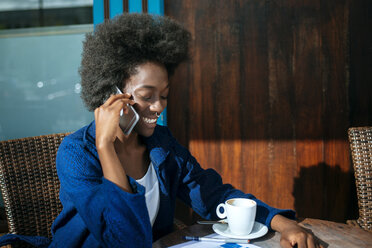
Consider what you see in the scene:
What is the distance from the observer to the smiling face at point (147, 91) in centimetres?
122

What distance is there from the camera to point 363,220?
1658 mm

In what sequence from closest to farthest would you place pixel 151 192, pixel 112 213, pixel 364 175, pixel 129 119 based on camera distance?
pixel 112 213 < pixel 129 119 < pixel 151 192 < pixel 364 175

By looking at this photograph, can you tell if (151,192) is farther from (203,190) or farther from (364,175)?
(364,175)

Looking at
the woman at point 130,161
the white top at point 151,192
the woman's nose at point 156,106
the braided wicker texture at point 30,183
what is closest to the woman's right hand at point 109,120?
the woman at point 130,161

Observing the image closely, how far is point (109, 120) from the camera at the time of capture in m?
1.06

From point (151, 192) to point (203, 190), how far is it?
222mm

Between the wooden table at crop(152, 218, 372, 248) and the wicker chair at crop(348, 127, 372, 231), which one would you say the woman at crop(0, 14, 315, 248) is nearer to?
the wooden table at crop(152, 218, 372, 248)

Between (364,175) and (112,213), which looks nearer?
(112,213)

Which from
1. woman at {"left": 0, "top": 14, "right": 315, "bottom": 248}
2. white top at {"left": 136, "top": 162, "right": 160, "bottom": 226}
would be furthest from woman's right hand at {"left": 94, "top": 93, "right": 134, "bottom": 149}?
white top at {"left": 136, "top": 162, "right": 160, "bottom": 226}

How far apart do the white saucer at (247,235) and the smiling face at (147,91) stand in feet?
1.50

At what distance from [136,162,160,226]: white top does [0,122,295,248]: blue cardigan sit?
0.07ft

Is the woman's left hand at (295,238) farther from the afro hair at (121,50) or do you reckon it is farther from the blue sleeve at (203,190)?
the afro hair at (121,50)

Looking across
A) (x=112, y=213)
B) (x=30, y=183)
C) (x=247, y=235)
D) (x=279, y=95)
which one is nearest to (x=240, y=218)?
(x=247, y=235)

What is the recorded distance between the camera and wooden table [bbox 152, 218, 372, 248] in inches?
40.3
